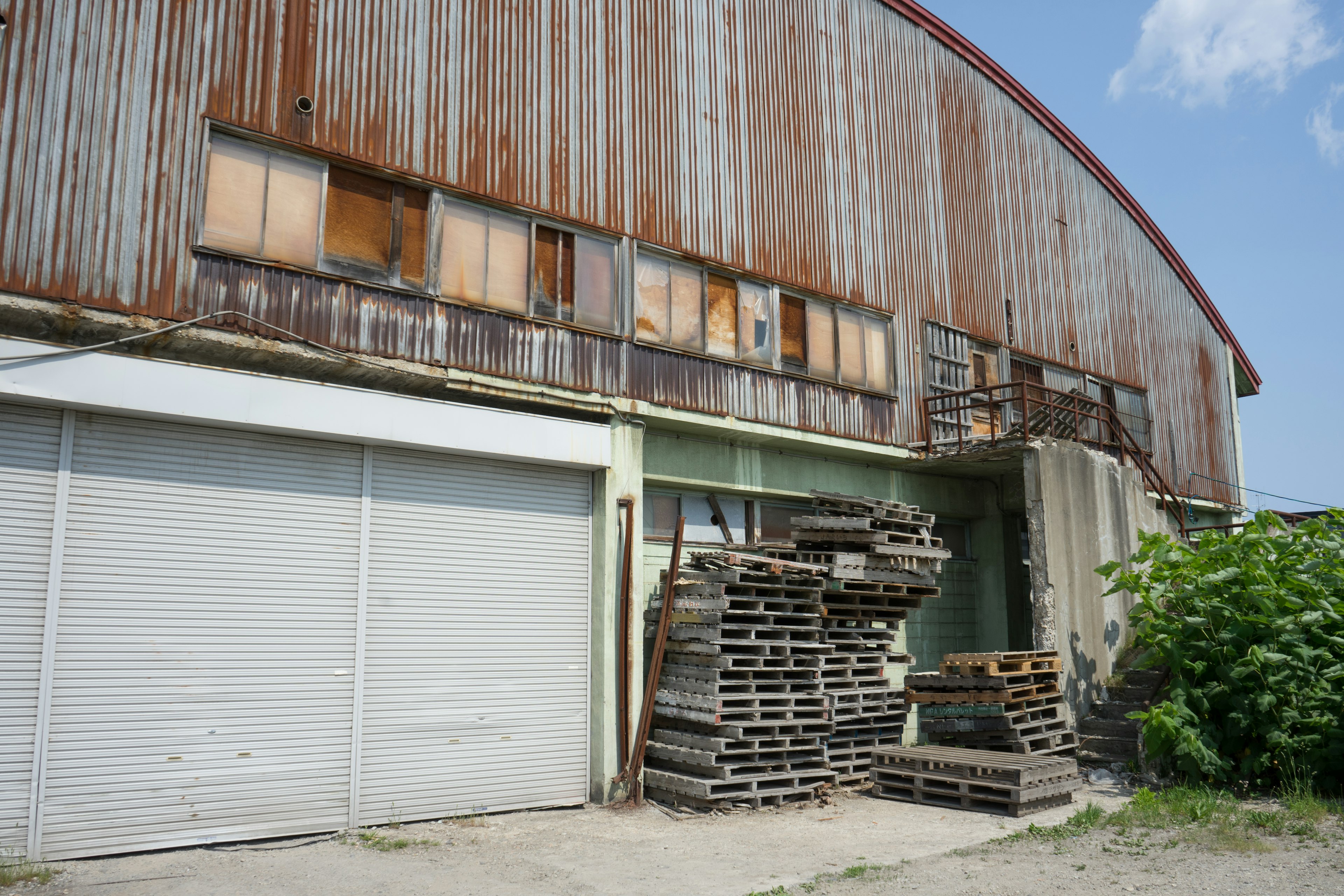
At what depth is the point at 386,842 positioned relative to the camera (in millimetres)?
9094

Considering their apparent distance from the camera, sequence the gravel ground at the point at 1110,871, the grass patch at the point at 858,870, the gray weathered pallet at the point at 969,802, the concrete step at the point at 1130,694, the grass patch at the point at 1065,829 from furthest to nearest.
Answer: the concrete step at the point at 1130,694, the gray weathered pallet at the point at 969,802, the grass patch at the point at 1065,829, the grass patch at the point at 858,870, the gravel ground at the point at 1110,871

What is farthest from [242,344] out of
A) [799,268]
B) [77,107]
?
[799,268]

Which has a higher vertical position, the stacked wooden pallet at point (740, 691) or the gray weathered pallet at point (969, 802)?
the stacked wooden pallet at point (740, 691)

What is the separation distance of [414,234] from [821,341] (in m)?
7.07

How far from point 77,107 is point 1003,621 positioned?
15.9m

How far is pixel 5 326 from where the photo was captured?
8.32m

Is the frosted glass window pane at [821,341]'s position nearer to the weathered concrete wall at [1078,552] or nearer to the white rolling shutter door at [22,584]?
the weathered concrete wall at [1078,552]

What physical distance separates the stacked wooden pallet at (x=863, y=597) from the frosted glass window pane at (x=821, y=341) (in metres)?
2.64

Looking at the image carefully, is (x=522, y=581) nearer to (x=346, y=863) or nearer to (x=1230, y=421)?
(x=346, y=863)

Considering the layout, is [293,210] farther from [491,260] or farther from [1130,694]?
[1130,694]

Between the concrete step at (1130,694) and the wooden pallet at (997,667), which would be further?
the concrete step at (1130,694)

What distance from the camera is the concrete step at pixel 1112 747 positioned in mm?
13414

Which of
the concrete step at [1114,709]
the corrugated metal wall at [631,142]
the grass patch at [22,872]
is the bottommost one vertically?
the grass patch at [22,872]

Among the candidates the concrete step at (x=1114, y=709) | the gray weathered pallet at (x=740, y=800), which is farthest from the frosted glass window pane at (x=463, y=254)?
the concrete step at (x=1114, y=709)
